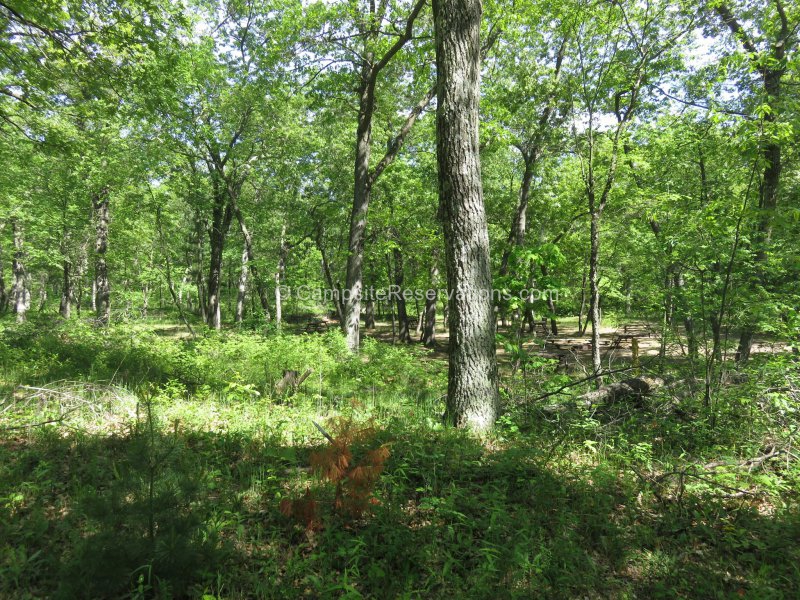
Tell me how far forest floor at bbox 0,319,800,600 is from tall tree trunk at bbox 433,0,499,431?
53 cm

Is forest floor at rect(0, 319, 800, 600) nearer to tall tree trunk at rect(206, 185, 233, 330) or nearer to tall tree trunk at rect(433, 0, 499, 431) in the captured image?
tall tree trunk at rect(433, 0, 499, 431)

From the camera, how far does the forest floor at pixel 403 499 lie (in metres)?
2.27

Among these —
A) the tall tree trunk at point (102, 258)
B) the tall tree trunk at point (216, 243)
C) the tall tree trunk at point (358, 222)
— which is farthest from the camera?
the tall tree trunk at point (216, 243)

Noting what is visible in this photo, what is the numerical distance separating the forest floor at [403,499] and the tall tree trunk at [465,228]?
0.53m

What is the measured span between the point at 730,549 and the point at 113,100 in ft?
33.1

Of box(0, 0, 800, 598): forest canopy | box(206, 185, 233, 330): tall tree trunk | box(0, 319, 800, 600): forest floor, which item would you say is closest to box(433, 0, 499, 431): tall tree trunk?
box(0, 0, 800, 598): forest canopy

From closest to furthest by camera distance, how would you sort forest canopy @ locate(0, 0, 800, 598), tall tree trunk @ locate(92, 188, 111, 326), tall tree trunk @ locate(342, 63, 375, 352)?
forest canopy @ locate(0, 0, 800, 598)
tall tree trunk @ locate(342, 63, 375, 352)
tall tree trunk @ locate(92, 188, 111, 326)

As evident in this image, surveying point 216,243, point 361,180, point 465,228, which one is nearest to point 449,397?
point 465,228

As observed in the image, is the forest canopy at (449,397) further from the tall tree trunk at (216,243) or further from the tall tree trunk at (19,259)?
A: the tall tree trunk at (19,259)

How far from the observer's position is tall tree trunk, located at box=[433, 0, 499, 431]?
455 centimetres

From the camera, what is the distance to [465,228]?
181 inches

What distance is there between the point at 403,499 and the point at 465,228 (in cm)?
300

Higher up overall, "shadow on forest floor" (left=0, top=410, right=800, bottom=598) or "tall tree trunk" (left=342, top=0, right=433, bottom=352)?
"tall tree trunk" (left=342, top=0, right=433, bottom=352)

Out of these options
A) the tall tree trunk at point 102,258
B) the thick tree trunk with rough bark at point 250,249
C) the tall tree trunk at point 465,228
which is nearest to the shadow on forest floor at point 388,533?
the tall tree trunk at point 465,228
